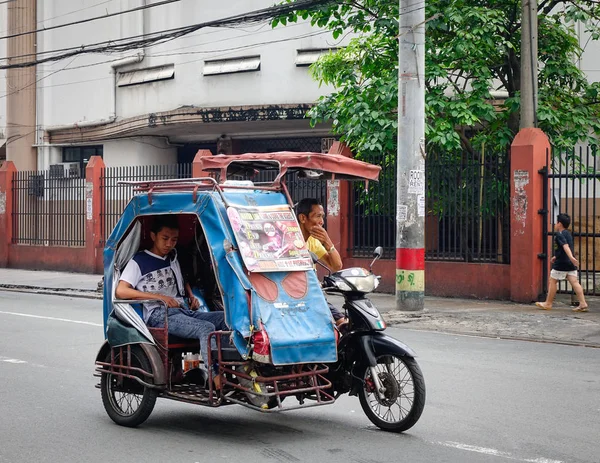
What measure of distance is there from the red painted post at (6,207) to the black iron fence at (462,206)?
13.5 meters

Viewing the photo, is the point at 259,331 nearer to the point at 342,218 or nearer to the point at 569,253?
the point at 569,253

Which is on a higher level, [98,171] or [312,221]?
[98,171]

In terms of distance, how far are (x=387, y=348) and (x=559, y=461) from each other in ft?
4.77

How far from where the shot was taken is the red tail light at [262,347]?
253 inches

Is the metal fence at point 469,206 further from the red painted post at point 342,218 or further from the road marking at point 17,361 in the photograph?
the road marking at point 17,361

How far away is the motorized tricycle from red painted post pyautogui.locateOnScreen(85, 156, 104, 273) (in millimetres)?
17145

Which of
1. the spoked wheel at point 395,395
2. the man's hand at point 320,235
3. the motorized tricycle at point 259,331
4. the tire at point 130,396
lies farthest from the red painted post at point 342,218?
the spoked wheel at point 395,395

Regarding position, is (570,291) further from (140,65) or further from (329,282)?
(140,65)

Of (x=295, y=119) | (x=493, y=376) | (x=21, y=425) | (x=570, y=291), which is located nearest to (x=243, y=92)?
(x=295, y=119)

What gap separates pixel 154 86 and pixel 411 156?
13446 millimetres

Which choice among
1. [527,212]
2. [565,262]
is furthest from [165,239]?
[527,212]

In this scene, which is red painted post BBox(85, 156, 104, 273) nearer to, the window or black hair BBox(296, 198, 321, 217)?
the window

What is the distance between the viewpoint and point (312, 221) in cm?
788

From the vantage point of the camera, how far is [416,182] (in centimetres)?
1483
